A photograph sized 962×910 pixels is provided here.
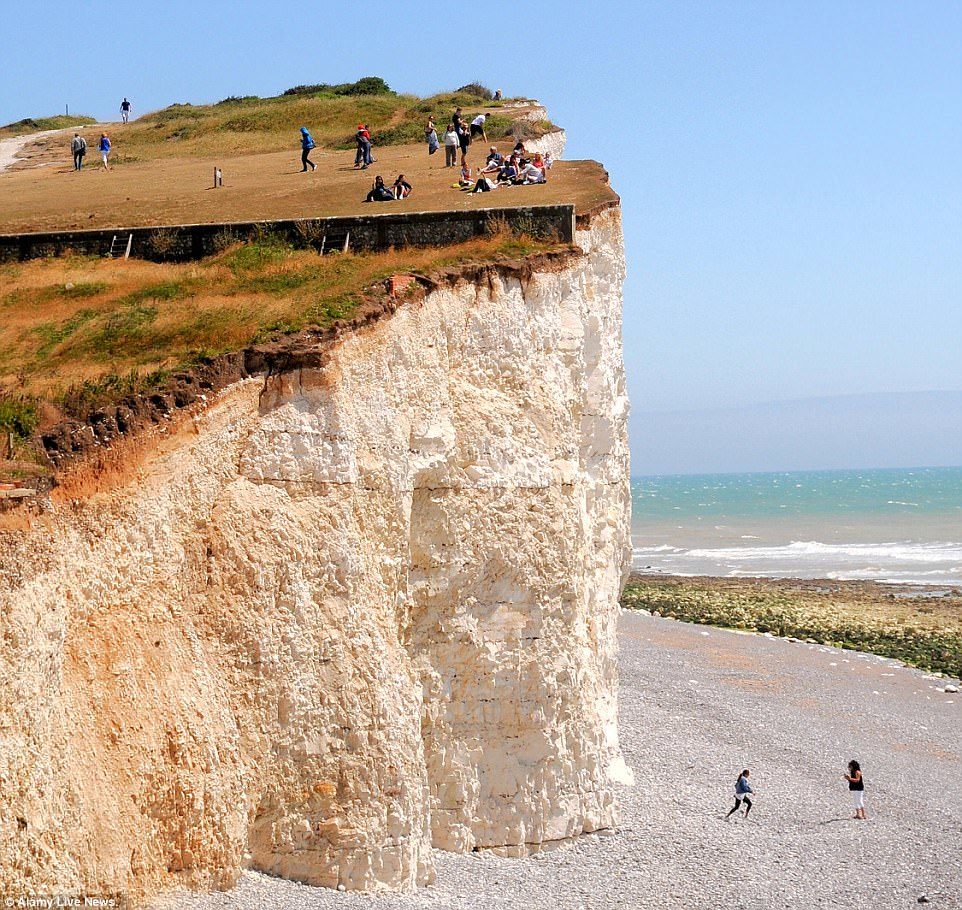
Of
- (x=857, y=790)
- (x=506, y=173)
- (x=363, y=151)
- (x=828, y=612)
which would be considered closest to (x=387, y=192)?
(x=506, y=173)

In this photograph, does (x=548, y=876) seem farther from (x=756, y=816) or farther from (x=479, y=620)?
(x=756, y=816)

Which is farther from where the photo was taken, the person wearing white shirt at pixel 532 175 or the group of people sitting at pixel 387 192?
the person wearing white shirt at pixel 532 175

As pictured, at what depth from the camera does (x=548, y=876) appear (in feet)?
59.6

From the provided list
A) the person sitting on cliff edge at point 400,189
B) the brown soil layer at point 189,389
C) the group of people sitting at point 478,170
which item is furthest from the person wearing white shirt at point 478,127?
the brown soil layer at point 189,389

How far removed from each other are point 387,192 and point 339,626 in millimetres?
12582

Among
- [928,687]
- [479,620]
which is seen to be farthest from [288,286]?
[928,687]

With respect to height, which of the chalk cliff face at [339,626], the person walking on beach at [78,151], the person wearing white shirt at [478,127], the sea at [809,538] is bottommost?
the sea at [809,538]

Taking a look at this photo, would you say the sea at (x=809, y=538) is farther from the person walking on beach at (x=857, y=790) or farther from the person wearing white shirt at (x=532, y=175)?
the person wearing white shirt at (x=532, y=175)

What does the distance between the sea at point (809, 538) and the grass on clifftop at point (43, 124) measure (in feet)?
136

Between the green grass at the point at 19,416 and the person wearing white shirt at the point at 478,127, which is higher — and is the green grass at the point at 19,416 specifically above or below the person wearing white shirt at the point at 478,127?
below

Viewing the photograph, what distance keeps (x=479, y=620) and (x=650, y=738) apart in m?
12.1

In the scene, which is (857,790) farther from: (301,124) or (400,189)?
(301,124)

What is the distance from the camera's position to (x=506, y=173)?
89.9 feet

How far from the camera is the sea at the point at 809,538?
2835 inches
